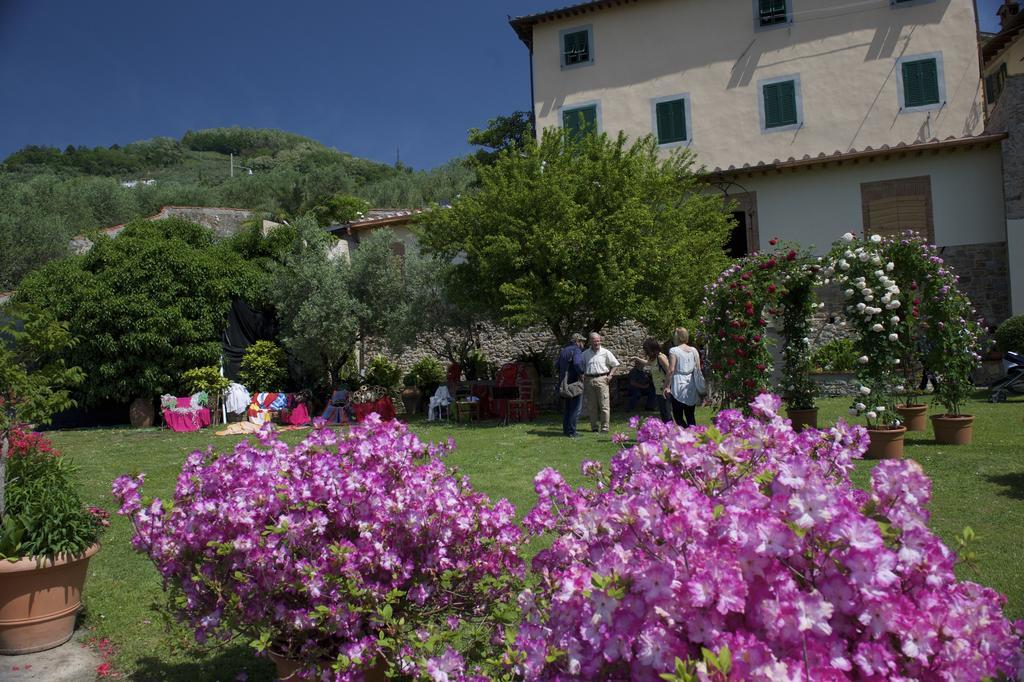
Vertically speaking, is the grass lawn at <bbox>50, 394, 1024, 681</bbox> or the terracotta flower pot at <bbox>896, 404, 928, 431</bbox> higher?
the terracotta flower pot at <bbox>896, 404, 928, 431</bbox>

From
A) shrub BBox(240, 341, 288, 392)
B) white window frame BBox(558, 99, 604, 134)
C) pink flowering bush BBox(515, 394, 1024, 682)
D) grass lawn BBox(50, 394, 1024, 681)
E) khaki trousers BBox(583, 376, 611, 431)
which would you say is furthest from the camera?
white window frame BBox(558, 99, 604, 134)

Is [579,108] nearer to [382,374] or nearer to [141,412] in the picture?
[382,374]

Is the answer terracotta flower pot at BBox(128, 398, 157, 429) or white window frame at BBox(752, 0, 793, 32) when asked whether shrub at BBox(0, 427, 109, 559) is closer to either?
terracotta flower pot at BBox(128, 398, 157, 429)

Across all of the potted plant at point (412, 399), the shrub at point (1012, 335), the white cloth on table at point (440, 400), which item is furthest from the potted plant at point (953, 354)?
the potted plant at point (412, 399)

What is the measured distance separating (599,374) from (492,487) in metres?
4.63

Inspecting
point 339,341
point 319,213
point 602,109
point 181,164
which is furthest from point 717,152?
point 181,164

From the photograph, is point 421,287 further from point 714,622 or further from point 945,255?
point 714,622

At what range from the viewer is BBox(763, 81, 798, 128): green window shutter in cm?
2159

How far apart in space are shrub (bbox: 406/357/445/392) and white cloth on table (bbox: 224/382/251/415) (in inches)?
172

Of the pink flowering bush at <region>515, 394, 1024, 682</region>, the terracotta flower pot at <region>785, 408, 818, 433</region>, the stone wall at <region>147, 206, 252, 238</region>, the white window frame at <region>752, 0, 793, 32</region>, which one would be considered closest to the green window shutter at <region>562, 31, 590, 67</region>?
the white window frame at <region>752, 0, 793, 32</region>

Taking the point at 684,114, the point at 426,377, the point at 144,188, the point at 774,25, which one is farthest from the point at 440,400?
the point at 144,188

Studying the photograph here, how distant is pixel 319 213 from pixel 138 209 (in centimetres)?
1703

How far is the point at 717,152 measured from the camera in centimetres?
2228

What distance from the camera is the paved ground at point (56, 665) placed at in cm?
397
